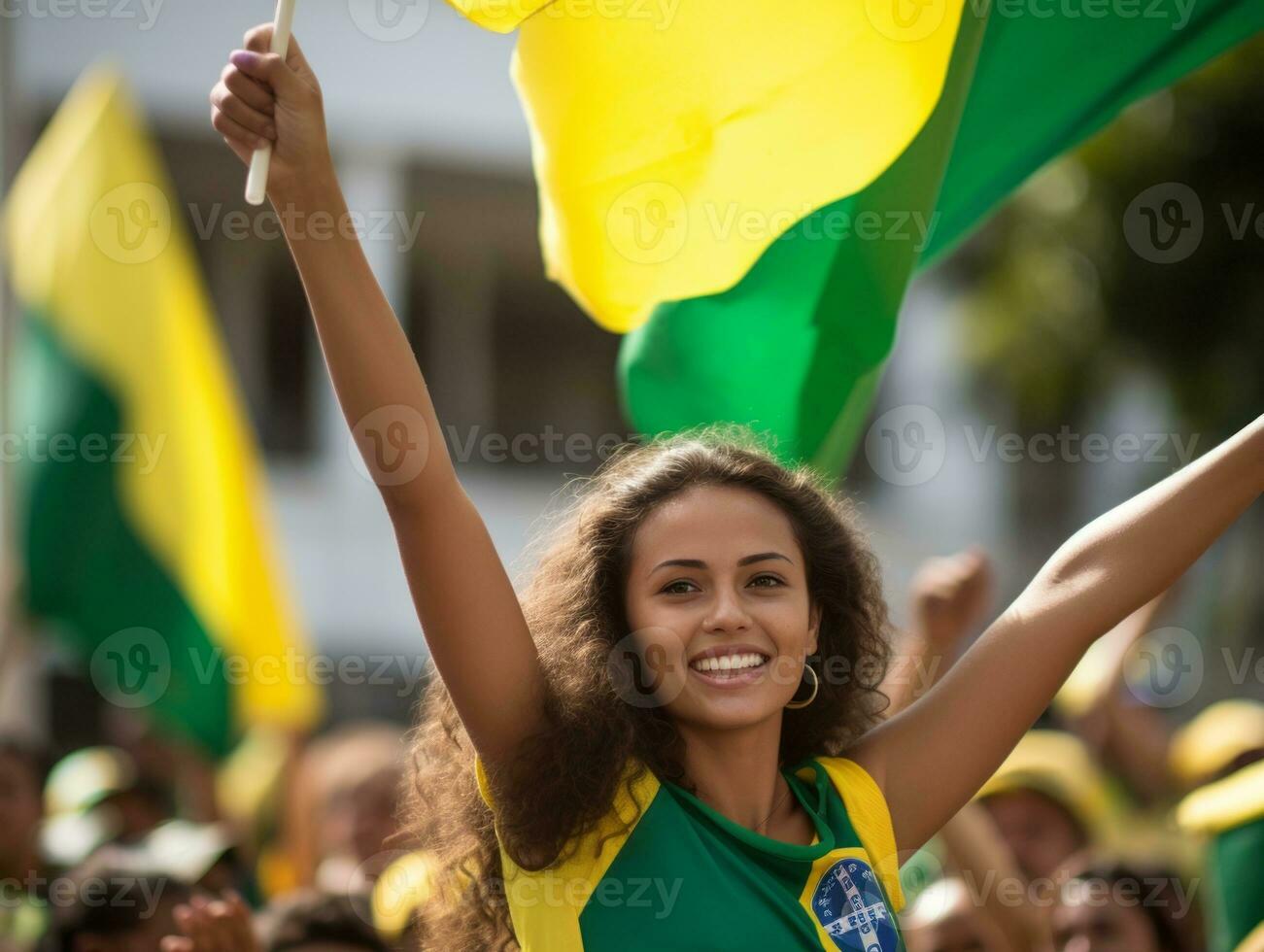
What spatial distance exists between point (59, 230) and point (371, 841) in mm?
2894

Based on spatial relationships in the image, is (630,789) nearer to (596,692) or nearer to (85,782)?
(596,692)

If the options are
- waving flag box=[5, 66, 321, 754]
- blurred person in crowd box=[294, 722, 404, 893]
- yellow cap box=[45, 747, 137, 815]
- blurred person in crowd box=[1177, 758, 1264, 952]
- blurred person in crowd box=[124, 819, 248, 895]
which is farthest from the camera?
waving flag box=[5, 66, 321, 754]

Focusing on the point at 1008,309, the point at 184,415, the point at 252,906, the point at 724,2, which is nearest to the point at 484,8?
the point at 724,2

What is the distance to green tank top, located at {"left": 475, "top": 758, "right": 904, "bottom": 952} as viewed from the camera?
6.54 feet

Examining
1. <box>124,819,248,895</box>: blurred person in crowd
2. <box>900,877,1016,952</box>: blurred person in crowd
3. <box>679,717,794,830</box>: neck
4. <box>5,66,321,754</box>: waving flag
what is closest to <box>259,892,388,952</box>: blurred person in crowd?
<box>124,819,248,895</box>: blurred person in crowd

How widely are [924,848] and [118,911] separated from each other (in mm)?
2231

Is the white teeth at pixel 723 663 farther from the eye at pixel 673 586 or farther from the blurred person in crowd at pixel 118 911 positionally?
the blurred person in crowd at pixel 118 911

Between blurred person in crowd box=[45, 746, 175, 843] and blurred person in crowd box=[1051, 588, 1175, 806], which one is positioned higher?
blurred person in crowd box=[45, 746, 175, 843]

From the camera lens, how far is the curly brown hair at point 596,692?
6.80 ft

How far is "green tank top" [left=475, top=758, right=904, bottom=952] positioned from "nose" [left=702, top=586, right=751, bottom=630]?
0.21 metres

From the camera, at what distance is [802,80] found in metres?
3.01

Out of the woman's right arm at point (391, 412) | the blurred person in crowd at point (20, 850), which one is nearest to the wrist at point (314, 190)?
the woman's right arm at point (391, 412)

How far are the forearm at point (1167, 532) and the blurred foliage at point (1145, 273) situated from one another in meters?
10.5

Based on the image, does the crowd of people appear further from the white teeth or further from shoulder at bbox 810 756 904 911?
the white teeth
